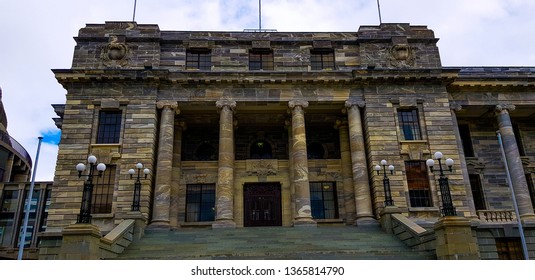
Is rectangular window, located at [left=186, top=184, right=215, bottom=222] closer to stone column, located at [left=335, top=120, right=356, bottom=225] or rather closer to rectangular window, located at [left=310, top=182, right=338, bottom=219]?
rectangular window, located at [left=310, top=182, right=338, bottom=219]

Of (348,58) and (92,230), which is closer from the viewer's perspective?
(92,230)

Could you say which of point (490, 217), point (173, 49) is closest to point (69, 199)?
point (173, 49)

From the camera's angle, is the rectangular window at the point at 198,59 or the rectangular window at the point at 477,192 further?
the rectangular window at the point at 477,192

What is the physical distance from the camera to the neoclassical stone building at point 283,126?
2339 cm

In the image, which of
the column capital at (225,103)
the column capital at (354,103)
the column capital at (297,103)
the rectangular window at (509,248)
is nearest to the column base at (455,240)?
the rectangular window at (509,248)

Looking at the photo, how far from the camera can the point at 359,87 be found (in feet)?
85.3

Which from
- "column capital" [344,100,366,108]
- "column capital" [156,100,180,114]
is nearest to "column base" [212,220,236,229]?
"column capital" [156,100,180,114]

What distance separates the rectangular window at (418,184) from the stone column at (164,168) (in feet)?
45.6

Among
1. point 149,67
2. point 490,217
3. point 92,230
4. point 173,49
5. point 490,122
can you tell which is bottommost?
point 92,230

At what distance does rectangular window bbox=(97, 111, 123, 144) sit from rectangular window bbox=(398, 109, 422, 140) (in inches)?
675

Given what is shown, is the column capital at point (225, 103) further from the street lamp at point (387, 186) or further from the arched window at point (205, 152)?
the street lamp at point (387, 186)

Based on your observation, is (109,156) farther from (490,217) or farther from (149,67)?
(490,217)

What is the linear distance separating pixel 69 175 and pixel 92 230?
9403 mm

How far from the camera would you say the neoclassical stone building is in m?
23.4
